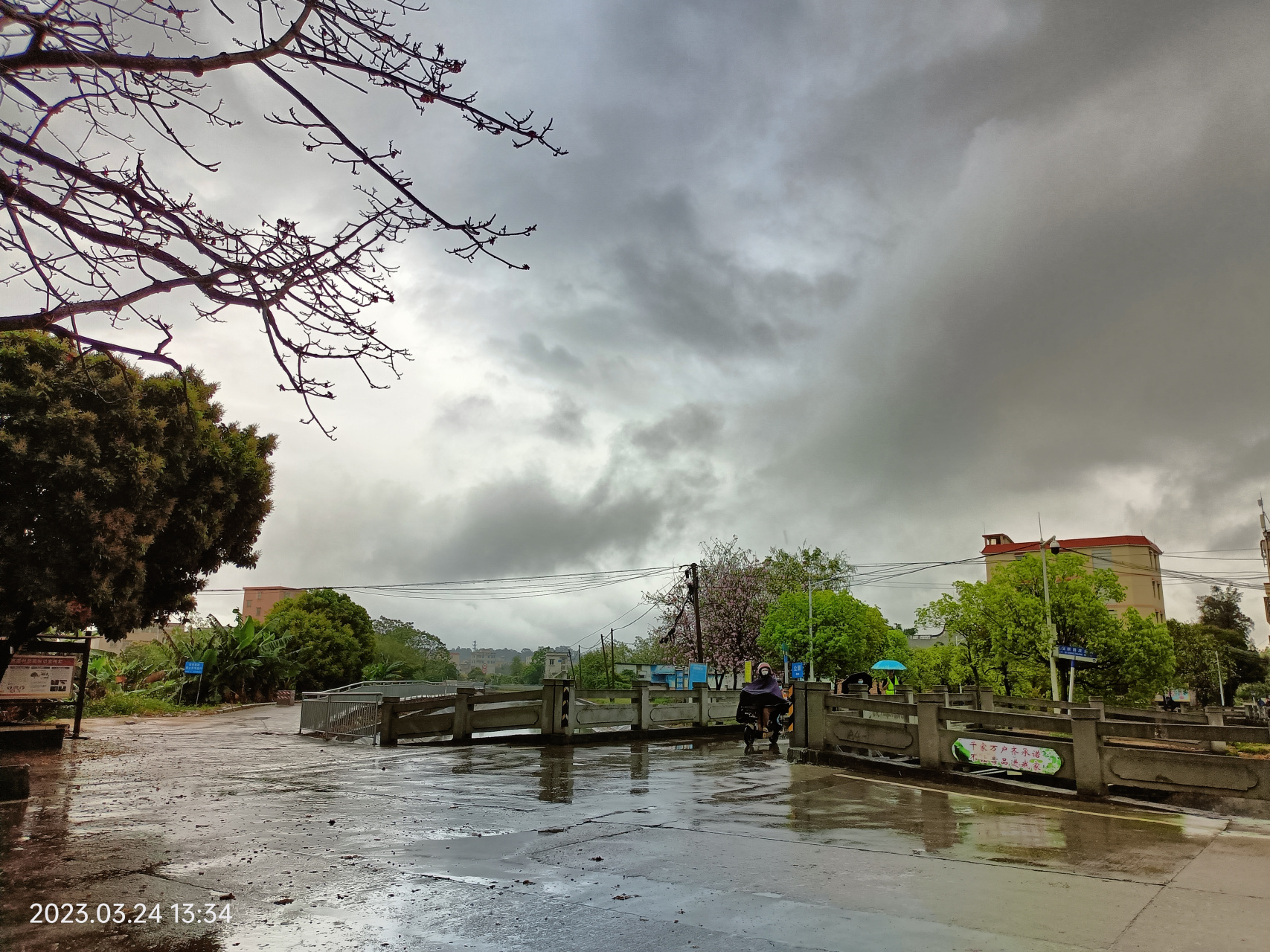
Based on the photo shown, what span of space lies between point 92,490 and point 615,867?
1330 cm

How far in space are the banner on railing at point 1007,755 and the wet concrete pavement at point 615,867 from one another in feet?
1.63

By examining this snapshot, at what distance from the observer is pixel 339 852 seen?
667 cm

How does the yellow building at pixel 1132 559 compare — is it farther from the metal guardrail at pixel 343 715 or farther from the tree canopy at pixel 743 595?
the metal guardrail at pixel 343 715

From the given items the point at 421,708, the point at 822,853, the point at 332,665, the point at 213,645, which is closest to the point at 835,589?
the point at 332,665

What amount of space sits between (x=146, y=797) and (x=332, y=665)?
44282mm

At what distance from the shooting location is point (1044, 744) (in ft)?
35.9

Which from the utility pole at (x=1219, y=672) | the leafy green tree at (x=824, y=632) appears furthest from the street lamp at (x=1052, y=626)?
the utility pole at (x=1219, y=672)

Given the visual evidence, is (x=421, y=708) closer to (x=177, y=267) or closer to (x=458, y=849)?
(x=458, y=849)

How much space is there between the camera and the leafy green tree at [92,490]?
14.5 metres

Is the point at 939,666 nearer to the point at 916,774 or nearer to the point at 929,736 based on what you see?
the point at 916,774

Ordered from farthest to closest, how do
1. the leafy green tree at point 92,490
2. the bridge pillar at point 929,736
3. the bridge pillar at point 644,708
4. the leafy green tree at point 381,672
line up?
the leafy green tree at point 381,672
the bridge pillar at point 644,708
the leafy green tree at point 92,490
the bridge pillar at point 929,736

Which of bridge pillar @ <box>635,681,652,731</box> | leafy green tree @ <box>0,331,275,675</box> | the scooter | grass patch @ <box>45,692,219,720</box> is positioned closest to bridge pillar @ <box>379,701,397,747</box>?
leafy green tree @ <box>0,331,275,675</box>

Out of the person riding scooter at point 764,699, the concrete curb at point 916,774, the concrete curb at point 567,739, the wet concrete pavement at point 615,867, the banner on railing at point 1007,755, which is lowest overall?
the concrete curb at point 567,739

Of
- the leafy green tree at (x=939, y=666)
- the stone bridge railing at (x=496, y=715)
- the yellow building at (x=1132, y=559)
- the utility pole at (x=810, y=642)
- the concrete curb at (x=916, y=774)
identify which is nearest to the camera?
the concrete curb at (x=916, y=774)
